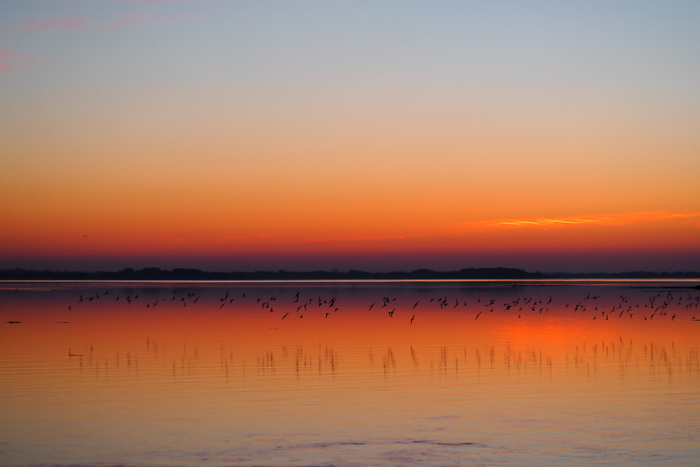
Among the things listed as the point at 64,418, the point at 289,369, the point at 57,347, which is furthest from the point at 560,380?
the point at 57,347

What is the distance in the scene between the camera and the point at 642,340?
3972cm

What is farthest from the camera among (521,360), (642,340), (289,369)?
(642,340)

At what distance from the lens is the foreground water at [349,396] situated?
52.2ft

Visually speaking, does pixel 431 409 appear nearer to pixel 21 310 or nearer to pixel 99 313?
pixel 99 313

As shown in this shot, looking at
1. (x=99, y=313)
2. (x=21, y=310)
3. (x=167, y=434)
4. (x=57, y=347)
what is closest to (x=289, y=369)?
(x=167, y=434)

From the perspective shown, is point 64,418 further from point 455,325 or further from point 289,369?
point 455,325

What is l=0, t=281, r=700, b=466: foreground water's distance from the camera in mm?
15922

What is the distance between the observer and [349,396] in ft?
74.8

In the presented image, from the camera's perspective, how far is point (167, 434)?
17625mm

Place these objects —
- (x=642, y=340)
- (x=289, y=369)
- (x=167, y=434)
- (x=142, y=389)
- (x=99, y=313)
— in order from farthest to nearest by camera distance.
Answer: (x=99, y=313) → (x=642, y=340) → (x=289, y=369) → (x=142, y=389) → (x=167, y=434)

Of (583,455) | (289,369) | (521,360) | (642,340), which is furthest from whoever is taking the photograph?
(642,340)

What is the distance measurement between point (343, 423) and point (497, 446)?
409cm

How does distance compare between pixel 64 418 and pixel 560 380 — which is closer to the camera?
pixel 64 418

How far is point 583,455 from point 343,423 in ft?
19.2
